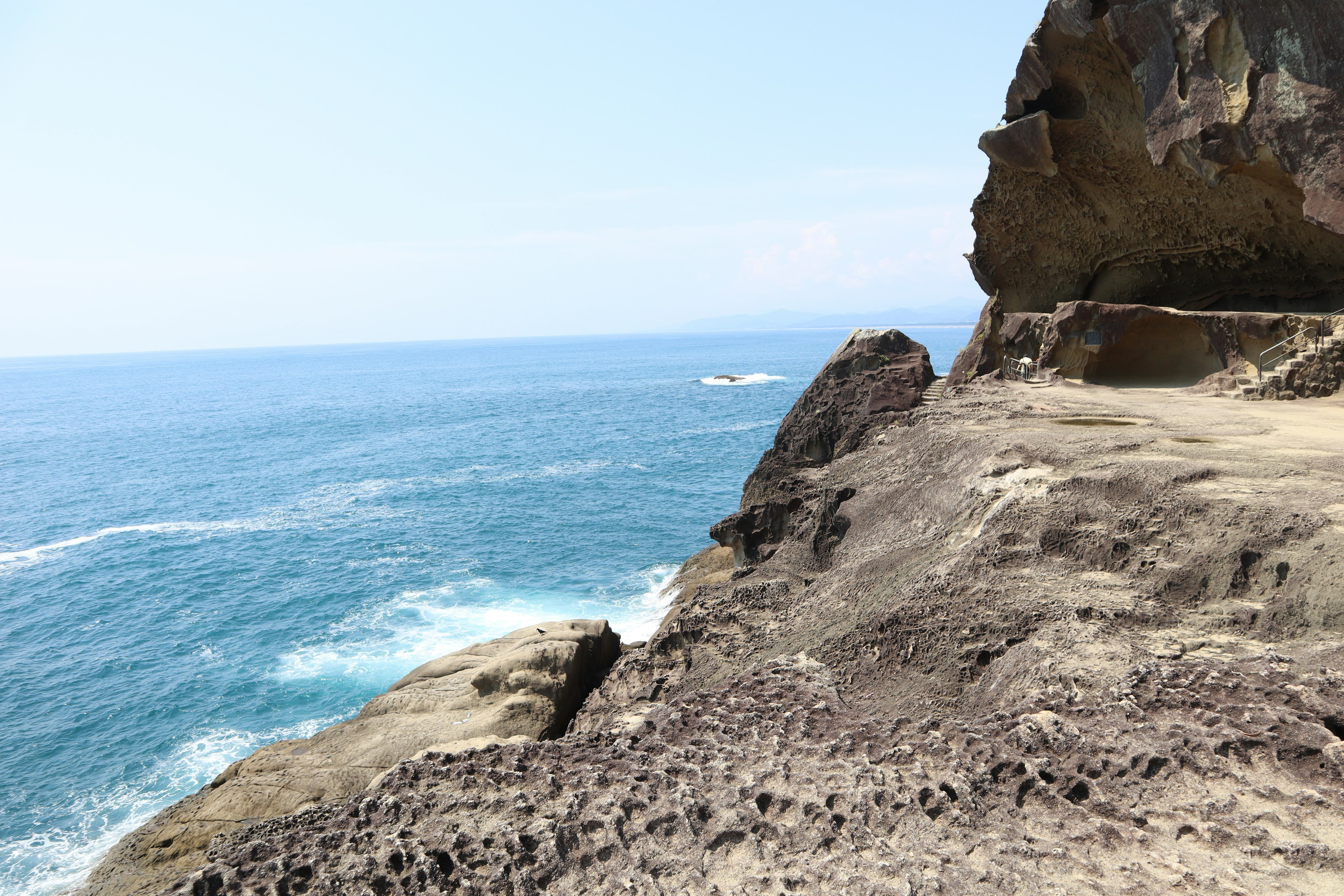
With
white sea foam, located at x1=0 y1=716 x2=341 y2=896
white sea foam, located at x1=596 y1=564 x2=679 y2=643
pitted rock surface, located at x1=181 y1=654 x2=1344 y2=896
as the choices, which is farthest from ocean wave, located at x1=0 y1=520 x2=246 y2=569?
pitted rock surface, located at x1=181 y1=654 x2=1344 y2=896

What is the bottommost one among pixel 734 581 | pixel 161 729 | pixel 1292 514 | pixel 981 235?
pixel 161 729

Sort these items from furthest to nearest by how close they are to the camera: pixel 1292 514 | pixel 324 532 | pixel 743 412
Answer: pixel 743 412 → pixel 324 532 → pixel 1292 514

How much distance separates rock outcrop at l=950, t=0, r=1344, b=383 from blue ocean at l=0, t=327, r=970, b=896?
51.5ft

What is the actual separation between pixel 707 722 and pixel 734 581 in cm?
567

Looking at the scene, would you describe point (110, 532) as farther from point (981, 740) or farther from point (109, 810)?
point (981, 740)

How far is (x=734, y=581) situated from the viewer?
41.3 feet

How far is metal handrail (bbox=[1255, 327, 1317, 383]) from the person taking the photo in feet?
51.3

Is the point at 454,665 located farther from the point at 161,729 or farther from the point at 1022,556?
the point at 1022,556

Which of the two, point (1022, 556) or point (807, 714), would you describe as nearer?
point (807, 714)

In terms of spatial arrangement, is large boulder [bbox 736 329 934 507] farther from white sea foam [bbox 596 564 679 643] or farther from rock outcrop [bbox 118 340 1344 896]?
rock outcrop [bbox 118 340 1344 896]

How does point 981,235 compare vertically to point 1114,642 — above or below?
above

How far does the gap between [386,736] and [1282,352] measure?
1880cm

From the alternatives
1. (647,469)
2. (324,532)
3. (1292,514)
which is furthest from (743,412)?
(1292,514)

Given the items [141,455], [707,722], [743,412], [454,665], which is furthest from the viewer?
[743,412]
